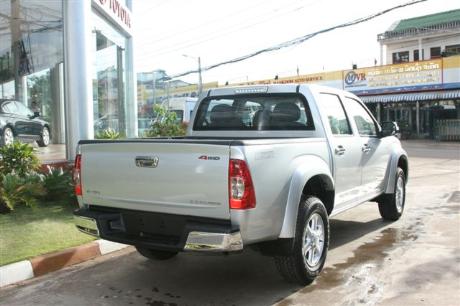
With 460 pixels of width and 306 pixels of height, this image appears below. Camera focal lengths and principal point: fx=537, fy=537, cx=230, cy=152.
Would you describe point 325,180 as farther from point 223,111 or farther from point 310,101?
point 223,111

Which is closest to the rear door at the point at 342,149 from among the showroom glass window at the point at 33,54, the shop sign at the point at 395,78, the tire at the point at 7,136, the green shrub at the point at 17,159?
the green shrub at the point at 17,159

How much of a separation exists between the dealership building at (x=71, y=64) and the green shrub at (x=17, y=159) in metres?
1.32

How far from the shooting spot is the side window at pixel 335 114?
6203 mm

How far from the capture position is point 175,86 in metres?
63.4

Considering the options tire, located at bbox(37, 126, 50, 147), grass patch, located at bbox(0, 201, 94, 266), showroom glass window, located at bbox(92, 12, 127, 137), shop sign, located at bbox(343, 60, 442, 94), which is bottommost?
grass patch, located at bbox(0, 201, 94, 266)

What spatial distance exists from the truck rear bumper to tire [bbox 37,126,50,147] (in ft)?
22.8

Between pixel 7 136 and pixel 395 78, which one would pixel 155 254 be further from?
pixel 395 78

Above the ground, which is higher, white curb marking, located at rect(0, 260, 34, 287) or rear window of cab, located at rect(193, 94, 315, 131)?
rear window of cab, located at rect(193, 94, 315, 131)

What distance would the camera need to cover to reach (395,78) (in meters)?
32.3

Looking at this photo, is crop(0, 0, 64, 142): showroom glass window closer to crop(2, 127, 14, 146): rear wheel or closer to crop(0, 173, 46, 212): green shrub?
crop(2, 127, 14, 146): rear wheel

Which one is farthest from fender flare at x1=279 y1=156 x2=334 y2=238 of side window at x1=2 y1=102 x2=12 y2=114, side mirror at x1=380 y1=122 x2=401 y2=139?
side window at x1=2 y1=102 x2=12 y2=114

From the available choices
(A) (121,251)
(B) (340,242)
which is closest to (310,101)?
(B) (340,242)

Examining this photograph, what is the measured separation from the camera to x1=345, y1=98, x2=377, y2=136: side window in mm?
6946

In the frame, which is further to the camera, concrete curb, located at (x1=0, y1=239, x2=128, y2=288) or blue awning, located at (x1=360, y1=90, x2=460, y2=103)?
blue awning, located at (x1=360, y1=90, x2=460, y2=103)
